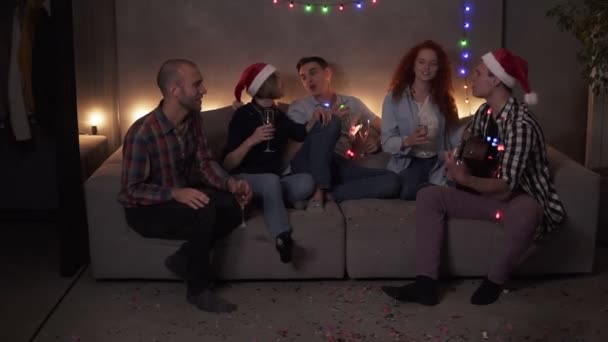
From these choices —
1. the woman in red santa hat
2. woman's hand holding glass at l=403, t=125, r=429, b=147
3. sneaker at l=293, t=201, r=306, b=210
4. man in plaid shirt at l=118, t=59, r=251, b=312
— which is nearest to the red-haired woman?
woman's hand holding glass at l=403, t=125, r=429, b=147

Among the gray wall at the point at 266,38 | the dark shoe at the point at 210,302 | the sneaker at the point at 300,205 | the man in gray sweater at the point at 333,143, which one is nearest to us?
the dark shoe at the point at 210,302

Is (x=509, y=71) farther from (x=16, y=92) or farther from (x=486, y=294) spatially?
(x=16, y=92)

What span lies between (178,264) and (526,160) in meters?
1.50

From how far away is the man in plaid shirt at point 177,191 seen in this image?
11.3 feet

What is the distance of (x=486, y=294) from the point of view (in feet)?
11.4

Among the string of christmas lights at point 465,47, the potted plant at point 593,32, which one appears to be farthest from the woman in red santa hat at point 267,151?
the potted plant at point 593,32

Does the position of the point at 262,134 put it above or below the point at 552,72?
below

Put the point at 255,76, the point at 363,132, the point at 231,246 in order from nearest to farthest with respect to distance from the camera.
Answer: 1. the point at 231,246
2. the point at 255,76
3. the point at 363,132

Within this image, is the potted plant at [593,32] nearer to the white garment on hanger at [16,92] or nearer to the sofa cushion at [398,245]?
the sofa cushion at [398,245]

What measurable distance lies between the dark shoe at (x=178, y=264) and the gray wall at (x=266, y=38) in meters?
1.29

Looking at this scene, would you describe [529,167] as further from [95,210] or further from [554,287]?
[95,210]

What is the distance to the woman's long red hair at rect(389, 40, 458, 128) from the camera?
4.16m

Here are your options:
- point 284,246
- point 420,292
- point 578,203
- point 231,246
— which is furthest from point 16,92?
point 578,203

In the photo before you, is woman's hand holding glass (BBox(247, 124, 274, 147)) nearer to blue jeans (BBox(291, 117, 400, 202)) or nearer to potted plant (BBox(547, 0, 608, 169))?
blue jeans (BBox(291, 117, 400, 202))
